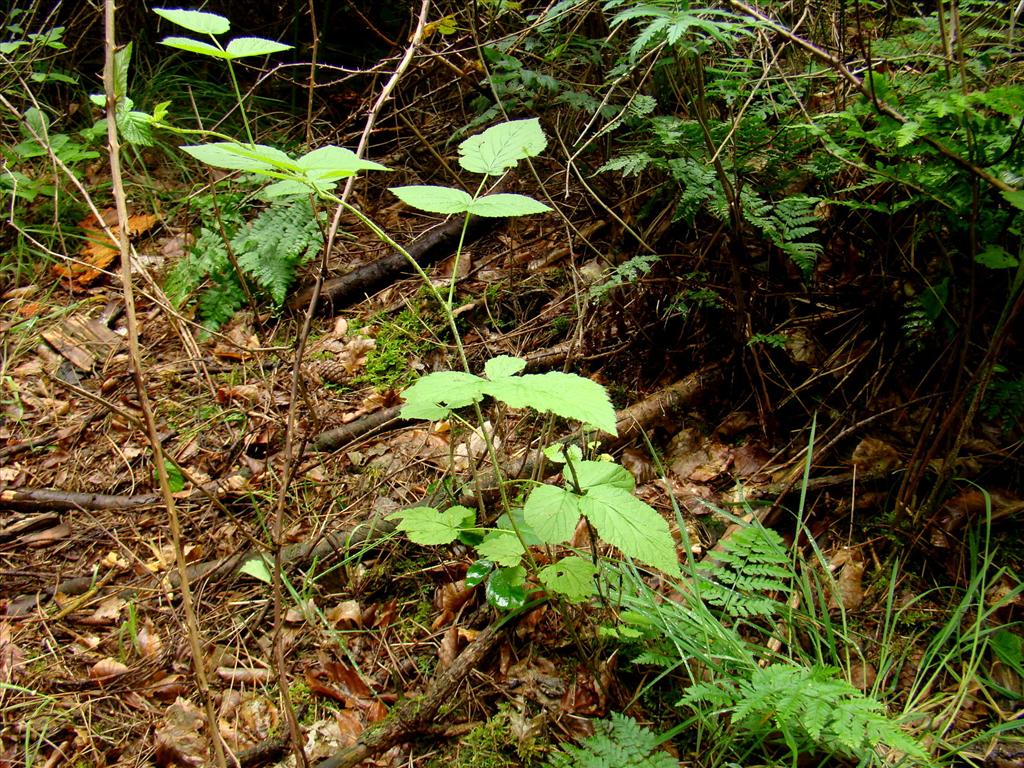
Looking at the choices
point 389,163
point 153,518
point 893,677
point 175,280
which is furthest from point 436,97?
point 893,677

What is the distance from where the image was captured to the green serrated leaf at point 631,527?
48.8 inches

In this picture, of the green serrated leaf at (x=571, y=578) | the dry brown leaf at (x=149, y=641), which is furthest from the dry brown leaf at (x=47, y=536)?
the green serrated leaf at (x=571, y=578)

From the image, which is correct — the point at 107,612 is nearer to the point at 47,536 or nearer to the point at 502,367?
the point at 47,536

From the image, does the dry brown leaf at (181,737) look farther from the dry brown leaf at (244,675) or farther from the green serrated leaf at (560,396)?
the green serrated leaf at (560,396)

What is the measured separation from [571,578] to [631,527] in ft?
0.94

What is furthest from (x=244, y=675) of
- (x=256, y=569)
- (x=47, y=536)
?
(x=47, y=536)

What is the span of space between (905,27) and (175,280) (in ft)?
11.6

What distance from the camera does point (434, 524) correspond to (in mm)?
1704

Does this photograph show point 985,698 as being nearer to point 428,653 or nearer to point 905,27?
point 428,653

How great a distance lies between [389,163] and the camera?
367 cm

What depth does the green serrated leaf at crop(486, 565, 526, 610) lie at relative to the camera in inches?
65.2

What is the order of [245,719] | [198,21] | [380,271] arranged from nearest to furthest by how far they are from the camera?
[198,21] < [245,719] < [380,271]

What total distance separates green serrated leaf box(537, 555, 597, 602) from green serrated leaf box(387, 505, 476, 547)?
0.95 feet

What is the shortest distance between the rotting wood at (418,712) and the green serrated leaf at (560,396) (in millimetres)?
871
